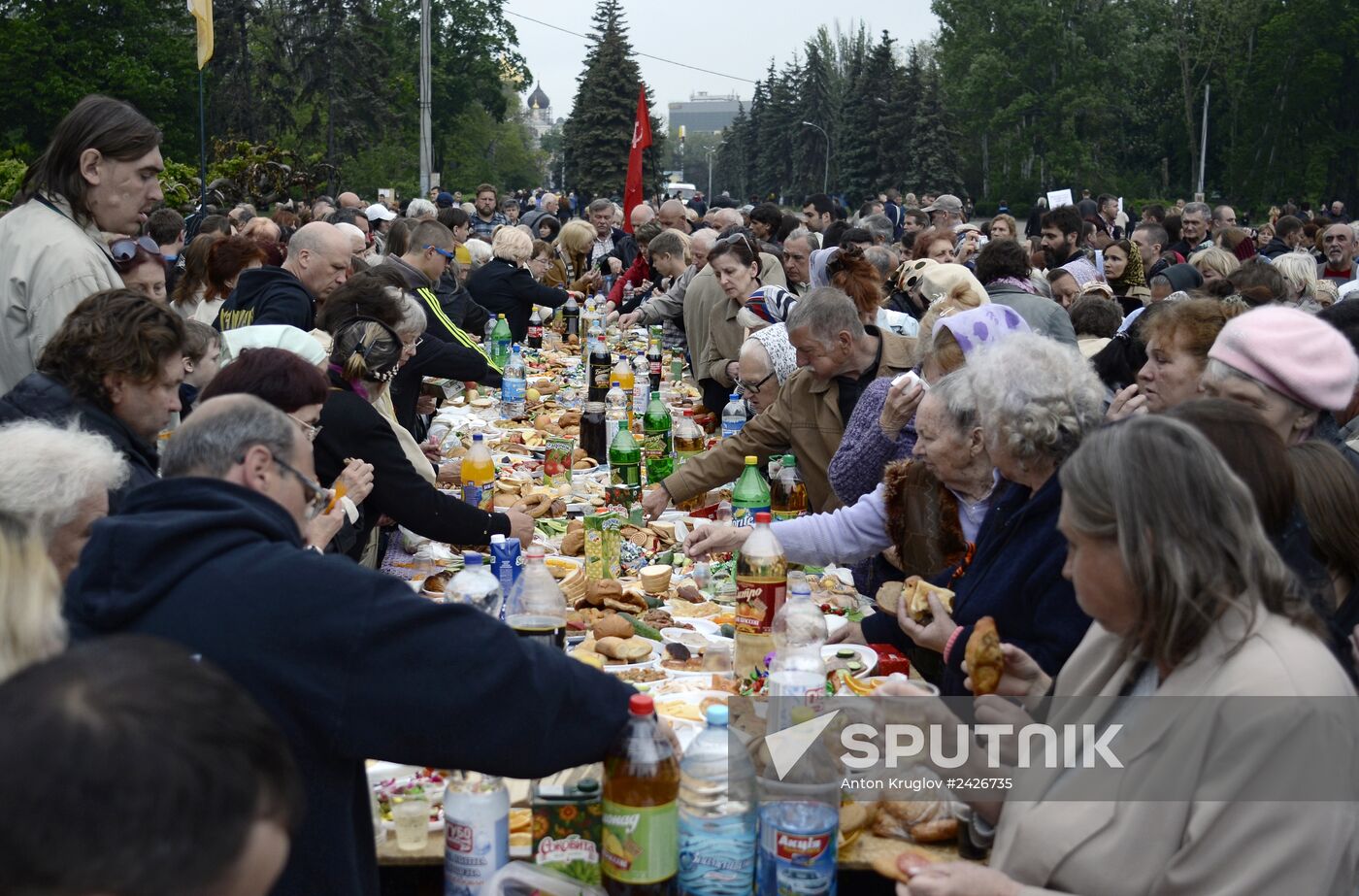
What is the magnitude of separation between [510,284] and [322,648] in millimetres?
8925

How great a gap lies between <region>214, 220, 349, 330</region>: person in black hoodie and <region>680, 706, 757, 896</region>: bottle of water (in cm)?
405

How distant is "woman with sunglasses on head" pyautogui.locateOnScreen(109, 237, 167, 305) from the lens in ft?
19.0

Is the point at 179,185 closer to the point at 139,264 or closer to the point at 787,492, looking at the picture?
the point at 139,264

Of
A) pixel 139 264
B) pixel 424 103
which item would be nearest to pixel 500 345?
pixel 139 264

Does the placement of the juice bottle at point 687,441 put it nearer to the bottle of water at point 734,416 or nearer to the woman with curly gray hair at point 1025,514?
the bottle of water at point 734,416

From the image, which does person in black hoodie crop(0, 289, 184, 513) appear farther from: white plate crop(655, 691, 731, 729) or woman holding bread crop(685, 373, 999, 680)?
woman holding bread crop(685, 373, 999, 680)

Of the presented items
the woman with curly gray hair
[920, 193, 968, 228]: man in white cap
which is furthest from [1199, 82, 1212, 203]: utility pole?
the woman with curly gray hair

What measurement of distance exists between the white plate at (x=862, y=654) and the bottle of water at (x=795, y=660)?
32 millimetres

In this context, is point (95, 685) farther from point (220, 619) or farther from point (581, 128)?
point (581, 128)

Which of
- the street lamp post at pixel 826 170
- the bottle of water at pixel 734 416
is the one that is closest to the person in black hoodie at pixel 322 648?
the bottle of water at pixel 734 416

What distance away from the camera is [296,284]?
6285 millimetres

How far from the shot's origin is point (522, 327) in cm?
1098

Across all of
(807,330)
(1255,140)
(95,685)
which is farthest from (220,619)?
(1255,140)

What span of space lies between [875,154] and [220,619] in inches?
2284
